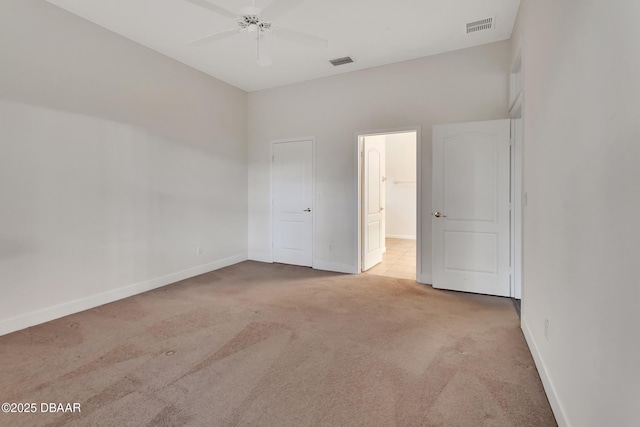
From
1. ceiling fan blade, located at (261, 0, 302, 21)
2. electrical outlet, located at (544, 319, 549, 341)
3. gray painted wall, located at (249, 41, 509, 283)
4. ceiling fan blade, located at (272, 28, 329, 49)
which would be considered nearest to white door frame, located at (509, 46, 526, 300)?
gray painted wall, located at (249, 41, 509, 283)

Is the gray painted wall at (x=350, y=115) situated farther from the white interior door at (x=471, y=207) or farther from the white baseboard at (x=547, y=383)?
the white baseboard at (x=547, y=383)

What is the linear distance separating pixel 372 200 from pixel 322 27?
2.73 meters

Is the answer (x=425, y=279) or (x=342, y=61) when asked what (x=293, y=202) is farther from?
(x=425, y=279)

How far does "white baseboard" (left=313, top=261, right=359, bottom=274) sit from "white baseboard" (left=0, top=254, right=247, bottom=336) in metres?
1.74

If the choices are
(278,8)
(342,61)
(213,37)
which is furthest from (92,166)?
(342,61)

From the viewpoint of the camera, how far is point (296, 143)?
5.20 meters

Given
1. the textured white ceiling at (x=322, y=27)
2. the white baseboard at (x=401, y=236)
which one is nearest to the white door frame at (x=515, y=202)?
the textured white ceiling at (x=322, y=27)

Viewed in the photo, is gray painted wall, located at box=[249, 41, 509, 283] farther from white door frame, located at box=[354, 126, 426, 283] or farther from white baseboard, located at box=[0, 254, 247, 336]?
white baseboard, located at box=[0, 254, 247, 336]

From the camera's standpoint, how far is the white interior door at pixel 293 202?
514cm

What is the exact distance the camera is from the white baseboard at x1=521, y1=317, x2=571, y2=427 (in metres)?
1.60

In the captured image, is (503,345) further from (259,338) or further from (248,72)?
(248,72)

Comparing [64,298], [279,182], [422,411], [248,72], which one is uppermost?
[248,72]

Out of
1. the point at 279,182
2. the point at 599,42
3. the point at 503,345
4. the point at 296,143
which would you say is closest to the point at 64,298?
the point at 279,182

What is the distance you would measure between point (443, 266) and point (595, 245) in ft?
8.94
